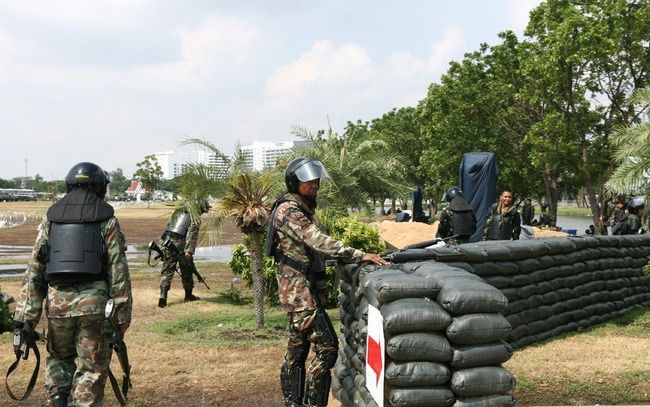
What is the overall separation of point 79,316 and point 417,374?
2107mm

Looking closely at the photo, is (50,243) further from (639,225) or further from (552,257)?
(639,225)

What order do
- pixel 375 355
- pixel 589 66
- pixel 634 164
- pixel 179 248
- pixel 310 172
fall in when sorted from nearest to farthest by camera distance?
pixel 375 355 < pixel 310 172 < pixel 179 248 < pixel 634 164 < pixel 589 66

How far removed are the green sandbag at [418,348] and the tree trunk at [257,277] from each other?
4954 millimetres

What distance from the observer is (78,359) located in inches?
177

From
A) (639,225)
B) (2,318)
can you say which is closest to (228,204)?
(2,318)

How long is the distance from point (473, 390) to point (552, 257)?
4338mm

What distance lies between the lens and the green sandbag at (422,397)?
3.95 metres

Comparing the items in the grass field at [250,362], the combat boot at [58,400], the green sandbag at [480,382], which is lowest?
the grass field at [250,362]

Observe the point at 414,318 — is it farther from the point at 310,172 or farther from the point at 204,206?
the point at 204,206

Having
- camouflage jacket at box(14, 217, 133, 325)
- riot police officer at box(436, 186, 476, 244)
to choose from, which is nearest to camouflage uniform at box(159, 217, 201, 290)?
riot police officer at box(436, 186, 476, 244)

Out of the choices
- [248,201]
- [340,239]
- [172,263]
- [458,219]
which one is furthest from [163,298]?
[458,219]

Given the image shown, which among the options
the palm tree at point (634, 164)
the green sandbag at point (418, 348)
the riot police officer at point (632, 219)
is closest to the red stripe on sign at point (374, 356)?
the green sandbag at point (418, 348)

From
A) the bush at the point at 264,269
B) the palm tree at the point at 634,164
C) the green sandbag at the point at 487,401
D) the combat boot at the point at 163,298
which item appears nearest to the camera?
the green sandbag at the point at 487,401

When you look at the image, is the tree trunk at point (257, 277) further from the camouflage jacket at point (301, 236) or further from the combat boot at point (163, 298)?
the camouflage jacket at point (301, 236)
